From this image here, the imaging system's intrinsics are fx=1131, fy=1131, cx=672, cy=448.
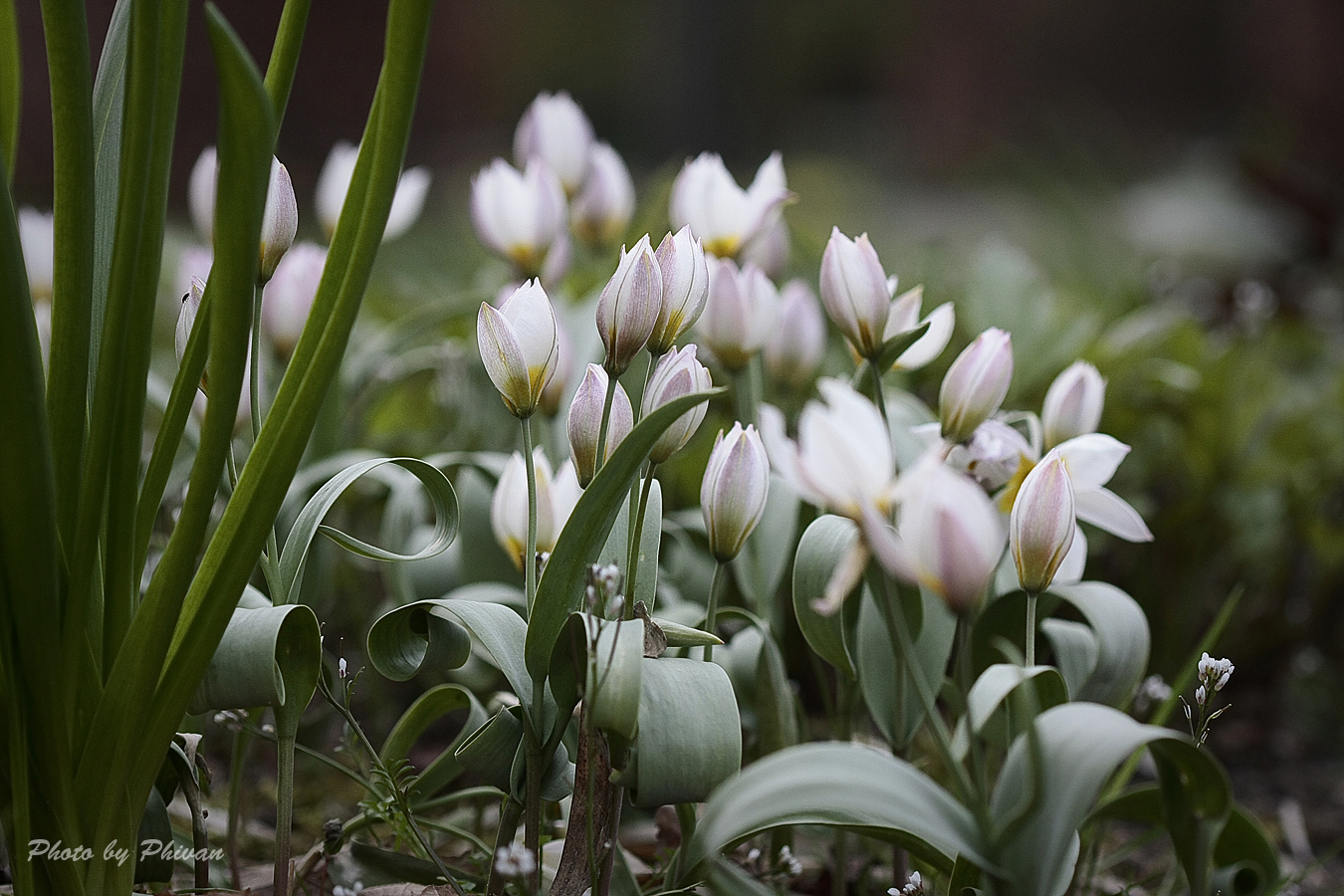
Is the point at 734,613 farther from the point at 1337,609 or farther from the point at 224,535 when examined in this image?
the point at 1337,609

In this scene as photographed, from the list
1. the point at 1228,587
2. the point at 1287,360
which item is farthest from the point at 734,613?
the point at 1287,360

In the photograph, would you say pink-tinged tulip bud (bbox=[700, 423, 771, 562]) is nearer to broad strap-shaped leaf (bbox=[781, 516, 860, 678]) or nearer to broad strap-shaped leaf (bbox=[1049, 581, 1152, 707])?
broad strap-shaped leaf (bbox=[781, 516, 860, 678])

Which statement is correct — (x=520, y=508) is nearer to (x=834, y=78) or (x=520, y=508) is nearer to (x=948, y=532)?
(x=948, y=532)

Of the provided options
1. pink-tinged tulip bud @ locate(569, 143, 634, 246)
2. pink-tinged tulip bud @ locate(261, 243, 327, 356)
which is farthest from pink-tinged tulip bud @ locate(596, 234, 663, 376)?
pink-tinged tulip bud @ locate(569, 143, 634, 246)

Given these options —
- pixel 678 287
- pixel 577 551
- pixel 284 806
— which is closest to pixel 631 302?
pixel 678 287

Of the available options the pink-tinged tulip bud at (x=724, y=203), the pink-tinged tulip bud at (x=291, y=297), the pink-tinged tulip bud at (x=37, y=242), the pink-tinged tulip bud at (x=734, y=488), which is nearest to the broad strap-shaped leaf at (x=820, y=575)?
the pink-tinged tulip bud at (x=734, y=488)
